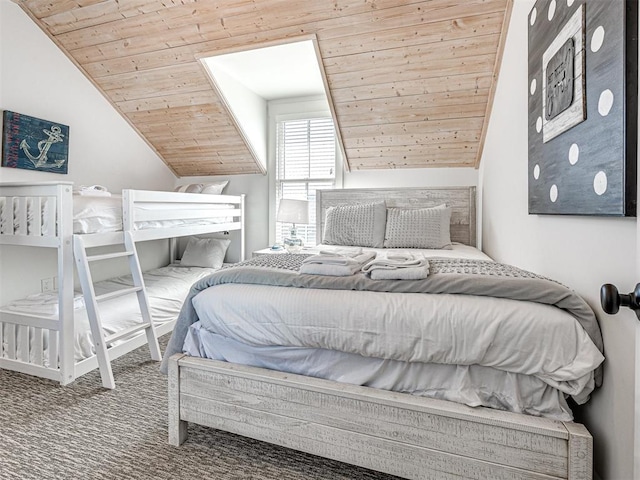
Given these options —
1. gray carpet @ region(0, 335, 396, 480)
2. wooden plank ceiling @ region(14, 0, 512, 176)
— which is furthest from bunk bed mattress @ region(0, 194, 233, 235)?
wooden plank ceiling @ region(14, 0, 512, 176)

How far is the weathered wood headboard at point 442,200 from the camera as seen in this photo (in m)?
3.39

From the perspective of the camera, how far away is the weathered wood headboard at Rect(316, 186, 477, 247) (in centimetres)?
339

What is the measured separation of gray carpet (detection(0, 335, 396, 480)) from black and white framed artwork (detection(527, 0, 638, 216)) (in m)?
1.31

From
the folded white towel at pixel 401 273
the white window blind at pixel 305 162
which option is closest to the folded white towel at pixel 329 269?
the folded white towel at pixel 401 273

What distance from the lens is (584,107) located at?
114cm

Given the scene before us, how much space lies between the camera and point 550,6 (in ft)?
4.97

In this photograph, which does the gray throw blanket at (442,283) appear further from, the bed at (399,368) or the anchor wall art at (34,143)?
the anchor wall art at (34,143)

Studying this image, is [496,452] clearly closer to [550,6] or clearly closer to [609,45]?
[609,45]

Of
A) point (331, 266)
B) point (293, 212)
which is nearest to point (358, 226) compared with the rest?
point (293, 212)

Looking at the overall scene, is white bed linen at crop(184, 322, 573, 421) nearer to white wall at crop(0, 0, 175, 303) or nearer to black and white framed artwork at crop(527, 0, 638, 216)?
black and white framed artwork at crop(527, 0, 638, 216)

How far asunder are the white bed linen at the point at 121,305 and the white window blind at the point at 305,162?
133 centimetres

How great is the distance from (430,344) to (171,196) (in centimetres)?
251

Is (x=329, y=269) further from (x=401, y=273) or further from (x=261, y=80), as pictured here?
(x=261, y=80)

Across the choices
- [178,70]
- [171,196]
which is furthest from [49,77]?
[171,196]
